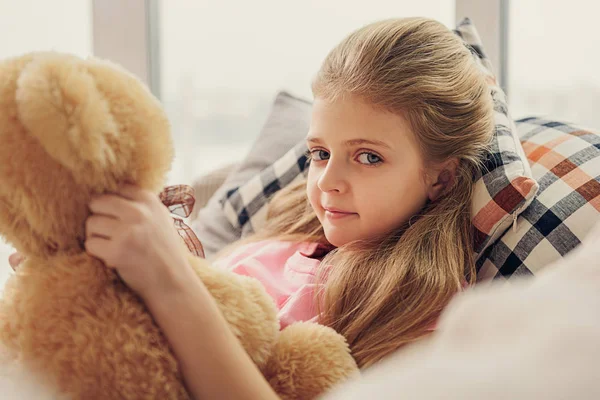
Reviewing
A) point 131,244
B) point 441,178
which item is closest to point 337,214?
point 441,178

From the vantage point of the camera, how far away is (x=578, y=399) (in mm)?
296

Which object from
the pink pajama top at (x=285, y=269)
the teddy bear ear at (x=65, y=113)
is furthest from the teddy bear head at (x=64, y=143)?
the pink pajama top at (x=285, y=269)

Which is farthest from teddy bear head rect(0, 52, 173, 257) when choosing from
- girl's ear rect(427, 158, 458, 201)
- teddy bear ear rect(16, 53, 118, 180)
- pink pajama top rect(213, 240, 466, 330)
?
girl's ear rect(427, 158, 458, 201)

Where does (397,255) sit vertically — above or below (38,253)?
below

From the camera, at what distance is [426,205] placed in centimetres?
96

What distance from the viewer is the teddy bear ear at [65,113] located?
0.48 metres

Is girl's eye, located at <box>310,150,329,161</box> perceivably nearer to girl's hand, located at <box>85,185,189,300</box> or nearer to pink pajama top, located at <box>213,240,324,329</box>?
pink pajama top, located at <box>213,240,324,329</box>

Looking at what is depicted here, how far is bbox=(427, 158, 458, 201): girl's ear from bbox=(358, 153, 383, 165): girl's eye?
10 cm

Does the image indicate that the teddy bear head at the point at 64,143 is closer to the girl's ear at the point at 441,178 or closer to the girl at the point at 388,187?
the girl at the point at 388,187

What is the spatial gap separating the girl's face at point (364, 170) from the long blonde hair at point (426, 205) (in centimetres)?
2

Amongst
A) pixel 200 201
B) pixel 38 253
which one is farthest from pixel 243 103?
pixel 38 253

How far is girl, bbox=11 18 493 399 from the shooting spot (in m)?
0.80

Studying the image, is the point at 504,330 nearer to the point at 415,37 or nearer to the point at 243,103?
the point at 415,37

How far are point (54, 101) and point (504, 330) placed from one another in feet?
1.21
